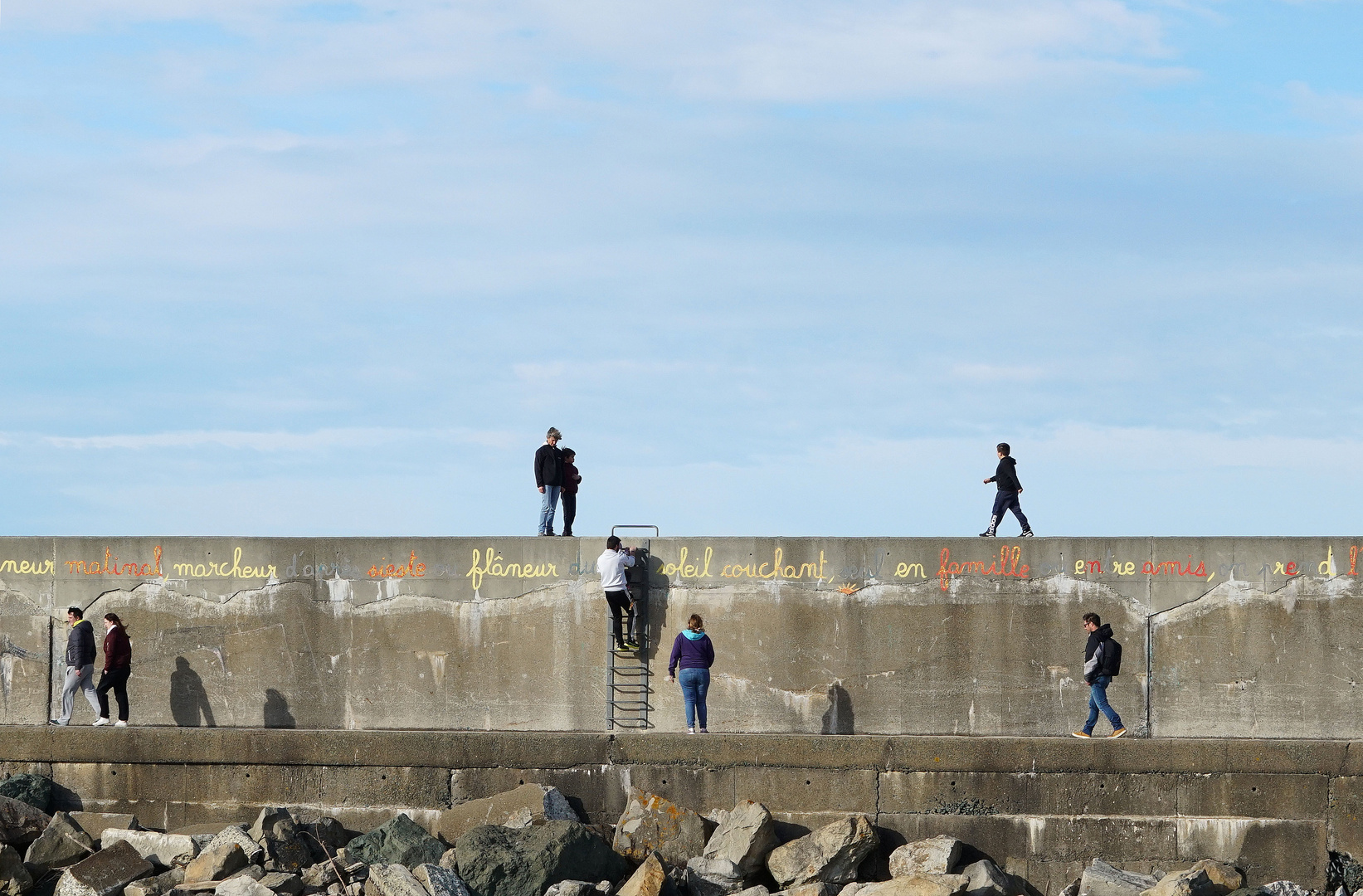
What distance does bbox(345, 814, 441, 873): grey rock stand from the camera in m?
11.4

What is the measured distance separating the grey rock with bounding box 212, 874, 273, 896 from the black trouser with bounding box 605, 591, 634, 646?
4283 millimetres

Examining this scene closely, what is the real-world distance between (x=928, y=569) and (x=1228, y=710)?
3.01 metres

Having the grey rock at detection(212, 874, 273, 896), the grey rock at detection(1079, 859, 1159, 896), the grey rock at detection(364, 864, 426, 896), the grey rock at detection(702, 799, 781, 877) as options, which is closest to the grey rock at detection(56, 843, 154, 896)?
the grey rock at detection(212, 874, 273, 896)

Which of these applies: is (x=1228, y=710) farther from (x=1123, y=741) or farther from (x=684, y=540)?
(x=684, y=540)

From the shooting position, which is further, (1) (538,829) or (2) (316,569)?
(2) (316,569)

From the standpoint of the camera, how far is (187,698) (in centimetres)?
1484

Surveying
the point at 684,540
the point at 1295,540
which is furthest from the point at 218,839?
the point at 1295,540

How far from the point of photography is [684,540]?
569 inches

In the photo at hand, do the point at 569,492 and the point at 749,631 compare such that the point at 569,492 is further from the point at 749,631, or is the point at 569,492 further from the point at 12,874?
the point at 12,874

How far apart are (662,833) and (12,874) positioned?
4.99 meters

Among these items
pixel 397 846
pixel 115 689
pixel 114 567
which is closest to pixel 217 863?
pixel 397 846

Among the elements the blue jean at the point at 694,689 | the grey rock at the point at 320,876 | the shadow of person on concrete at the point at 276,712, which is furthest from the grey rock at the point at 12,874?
the blue jean at the point at 694,689

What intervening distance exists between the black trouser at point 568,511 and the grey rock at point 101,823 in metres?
4.92

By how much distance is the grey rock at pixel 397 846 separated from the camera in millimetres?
11367
